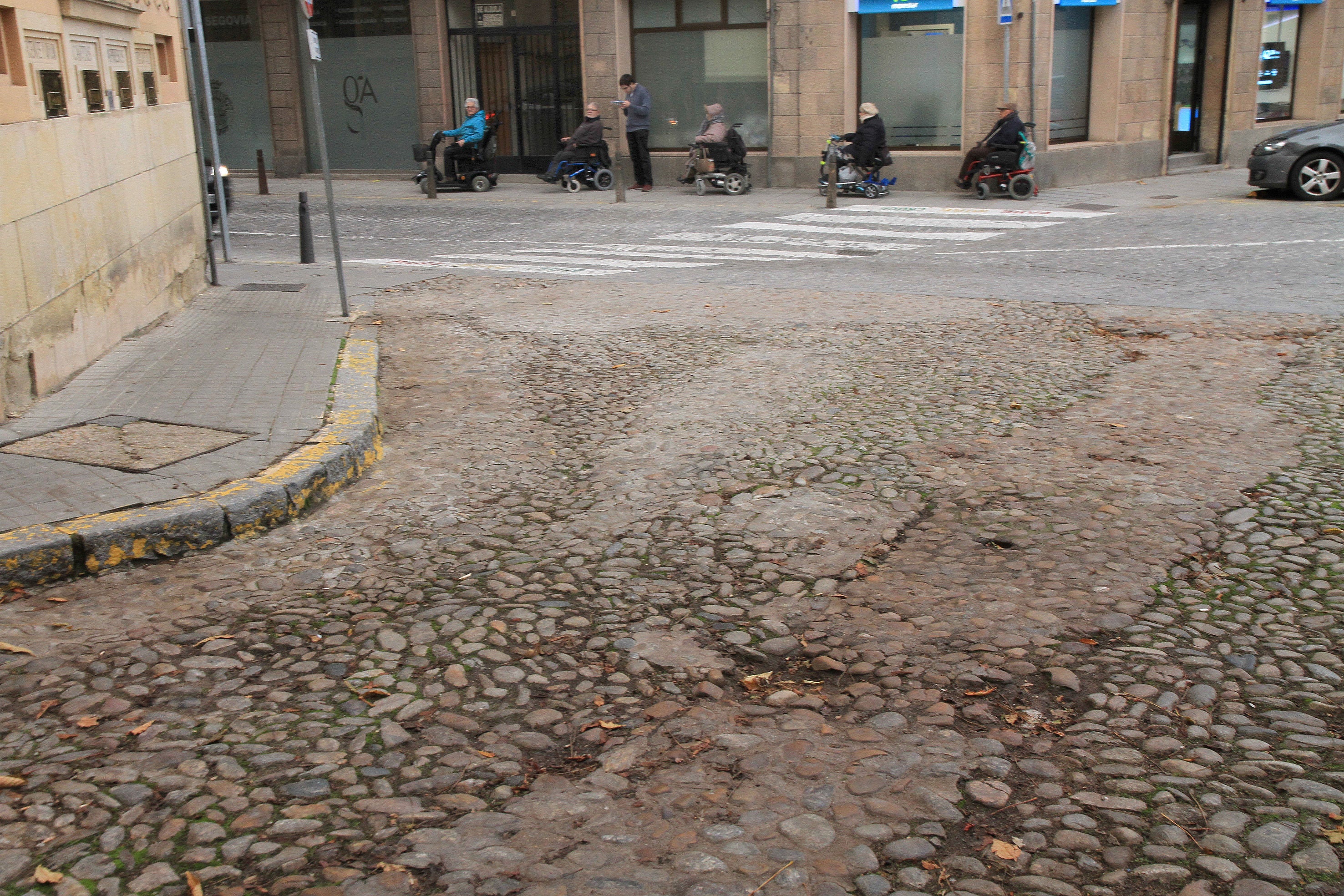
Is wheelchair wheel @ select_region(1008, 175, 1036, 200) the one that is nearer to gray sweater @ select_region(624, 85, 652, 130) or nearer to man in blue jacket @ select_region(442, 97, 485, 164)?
gray sweater @ select_region(624, 85, 652, 130)

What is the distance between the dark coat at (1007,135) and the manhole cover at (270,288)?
11.4 metres

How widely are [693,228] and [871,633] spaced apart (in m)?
13.2

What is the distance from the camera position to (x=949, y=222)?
16766 millimetres

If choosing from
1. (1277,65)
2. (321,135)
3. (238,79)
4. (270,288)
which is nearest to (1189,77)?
(1277,65)

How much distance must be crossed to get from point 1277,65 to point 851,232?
1383cm

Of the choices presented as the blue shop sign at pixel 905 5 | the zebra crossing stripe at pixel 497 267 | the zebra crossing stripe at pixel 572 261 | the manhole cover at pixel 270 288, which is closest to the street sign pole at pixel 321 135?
the manhole cover at pixel 270 288

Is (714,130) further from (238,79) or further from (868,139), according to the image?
(238,79)

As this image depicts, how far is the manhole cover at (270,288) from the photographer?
442 inches

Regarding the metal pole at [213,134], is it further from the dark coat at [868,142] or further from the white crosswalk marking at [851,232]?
the dark coat at [868,142]

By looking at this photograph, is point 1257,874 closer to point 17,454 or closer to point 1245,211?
point 17,454

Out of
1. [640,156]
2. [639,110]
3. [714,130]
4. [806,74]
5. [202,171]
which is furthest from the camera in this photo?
[640,156]

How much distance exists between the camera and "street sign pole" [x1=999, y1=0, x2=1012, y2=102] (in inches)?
736

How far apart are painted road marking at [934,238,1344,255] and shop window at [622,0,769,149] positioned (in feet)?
28.8

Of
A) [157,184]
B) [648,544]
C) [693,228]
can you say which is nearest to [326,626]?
[648,544]
